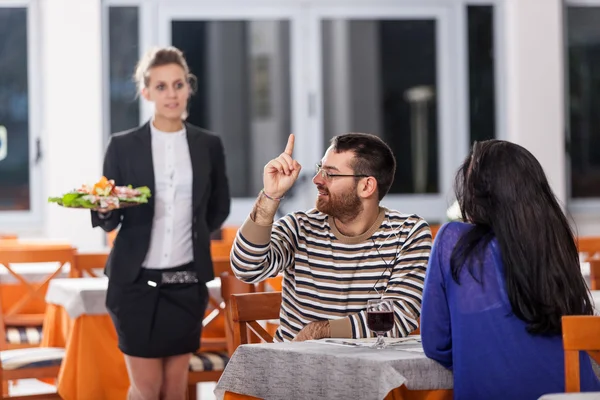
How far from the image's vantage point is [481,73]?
823 centimetres

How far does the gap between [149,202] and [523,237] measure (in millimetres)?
1938

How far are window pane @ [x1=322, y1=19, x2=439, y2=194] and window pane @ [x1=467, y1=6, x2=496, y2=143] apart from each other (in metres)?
0.29

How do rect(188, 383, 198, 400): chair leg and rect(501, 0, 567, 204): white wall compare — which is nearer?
rect(188, 383, 198, 400): chair leg

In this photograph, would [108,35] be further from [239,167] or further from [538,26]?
[538,26]

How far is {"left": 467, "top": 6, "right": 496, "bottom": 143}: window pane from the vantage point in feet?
26.9

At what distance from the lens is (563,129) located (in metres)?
8.06

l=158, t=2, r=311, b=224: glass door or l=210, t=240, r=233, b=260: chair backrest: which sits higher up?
l=158, t=2, r=311, b=224: glass door

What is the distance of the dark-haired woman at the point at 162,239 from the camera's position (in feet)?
12.8

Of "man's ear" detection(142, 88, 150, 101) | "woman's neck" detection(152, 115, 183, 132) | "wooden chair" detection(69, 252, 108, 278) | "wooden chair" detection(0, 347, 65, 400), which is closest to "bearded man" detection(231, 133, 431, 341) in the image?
"woman's neck" detection(152, 115, 183, 132)

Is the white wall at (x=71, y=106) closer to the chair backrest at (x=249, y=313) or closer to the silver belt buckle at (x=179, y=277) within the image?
the silver belt buckle at (x=179, y=277)

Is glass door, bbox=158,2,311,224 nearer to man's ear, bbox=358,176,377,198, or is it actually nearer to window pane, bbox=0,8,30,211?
window pane, bbox=0,8,30,211

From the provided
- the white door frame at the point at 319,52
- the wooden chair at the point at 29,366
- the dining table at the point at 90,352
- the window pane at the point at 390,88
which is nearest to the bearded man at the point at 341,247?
the dining table at the point at 90,352

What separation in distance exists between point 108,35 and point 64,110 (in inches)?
25.8

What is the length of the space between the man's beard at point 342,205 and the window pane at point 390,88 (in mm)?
5078
